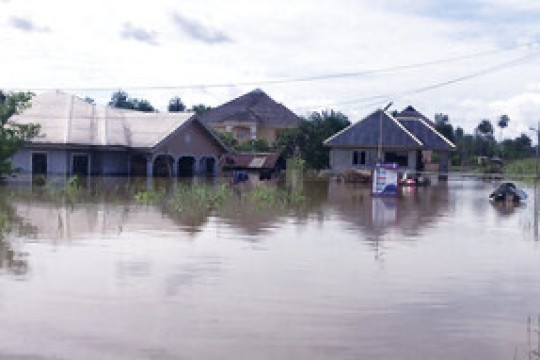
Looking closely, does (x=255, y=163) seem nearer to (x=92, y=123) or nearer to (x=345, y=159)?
(x=345, y=159)

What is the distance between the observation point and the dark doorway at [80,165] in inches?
1671

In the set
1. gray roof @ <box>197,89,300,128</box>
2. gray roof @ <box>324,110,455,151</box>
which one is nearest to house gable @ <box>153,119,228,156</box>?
gray roof @ <box>324,110,455,151</box>

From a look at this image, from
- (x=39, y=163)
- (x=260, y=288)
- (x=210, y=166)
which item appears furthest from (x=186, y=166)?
(x=260, y=288)

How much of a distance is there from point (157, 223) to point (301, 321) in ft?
34.8

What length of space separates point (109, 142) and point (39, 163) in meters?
3.81

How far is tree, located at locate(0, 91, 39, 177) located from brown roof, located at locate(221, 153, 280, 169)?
62.0ft

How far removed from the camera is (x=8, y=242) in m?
15.5

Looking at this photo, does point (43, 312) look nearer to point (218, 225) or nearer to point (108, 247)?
point (108, 247)

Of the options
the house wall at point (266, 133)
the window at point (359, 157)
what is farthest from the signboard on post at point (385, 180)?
the house wall at point (266, 133)

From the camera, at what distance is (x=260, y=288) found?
11523 millimetres

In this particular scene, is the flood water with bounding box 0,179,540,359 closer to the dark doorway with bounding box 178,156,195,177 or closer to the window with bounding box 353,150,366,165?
the dark doorway with bounding box 178,156,195,177

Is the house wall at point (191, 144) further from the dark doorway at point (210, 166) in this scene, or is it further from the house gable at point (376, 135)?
the house gable at point (376, 135)

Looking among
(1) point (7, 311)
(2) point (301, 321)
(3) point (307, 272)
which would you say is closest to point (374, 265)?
(3) point (307, 272)

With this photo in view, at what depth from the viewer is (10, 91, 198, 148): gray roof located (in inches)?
1655
